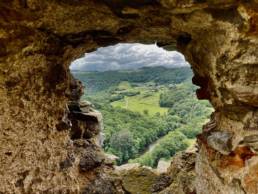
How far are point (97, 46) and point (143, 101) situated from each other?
62.1 metres

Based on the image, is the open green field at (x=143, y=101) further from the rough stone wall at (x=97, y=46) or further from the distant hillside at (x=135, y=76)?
the rough stone wall at (x=97, y=46)

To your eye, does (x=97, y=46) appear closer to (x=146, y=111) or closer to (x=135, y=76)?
Answer: (x=146, y=111)

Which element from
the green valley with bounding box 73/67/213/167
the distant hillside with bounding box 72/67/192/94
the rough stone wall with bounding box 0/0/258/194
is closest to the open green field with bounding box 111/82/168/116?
the green valley with bounding box 73/67/213/167

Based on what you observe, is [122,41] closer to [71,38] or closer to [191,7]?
[71,38]

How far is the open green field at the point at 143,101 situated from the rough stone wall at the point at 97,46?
50.9 m

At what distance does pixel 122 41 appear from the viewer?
5184 millimetres

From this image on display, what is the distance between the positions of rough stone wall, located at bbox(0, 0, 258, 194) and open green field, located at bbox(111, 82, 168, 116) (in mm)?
50876

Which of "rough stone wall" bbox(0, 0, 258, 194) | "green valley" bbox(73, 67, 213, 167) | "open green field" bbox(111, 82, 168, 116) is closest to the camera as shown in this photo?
"rough stone wall" bbox(0, 0, 258, 194)

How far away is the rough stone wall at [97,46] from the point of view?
3521 mm

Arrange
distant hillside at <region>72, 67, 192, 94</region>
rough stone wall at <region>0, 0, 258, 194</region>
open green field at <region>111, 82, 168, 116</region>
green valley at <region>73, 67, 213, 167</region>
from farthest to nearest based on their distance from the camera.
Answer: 1. distant hillside at <region>72, 67, 192, 94</region>
2. open green field at <region>111, 82, 168, 116</region>
3. green valley at <region>73, 67, 213, 167</region>
4. rough stone wall at <region>0, 0, 258, 194</region>

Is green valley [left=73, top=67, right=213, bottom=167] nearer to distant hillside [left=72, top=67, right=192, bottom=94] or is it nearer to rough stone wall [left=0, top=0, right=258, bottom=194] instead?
distant hillside [left=72, top=67, right=192, bottom=94]

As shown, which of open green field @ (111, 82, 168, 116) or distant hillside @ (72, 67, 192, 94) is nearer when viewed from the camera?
Answer: open green field @ (111, 82, 168, 116)

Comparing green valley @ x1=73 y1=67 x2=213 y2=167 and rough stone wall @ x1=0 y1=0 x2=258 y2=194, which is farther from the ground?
rough stone wall @ x1=0 y1=0 x2=258 y2=194

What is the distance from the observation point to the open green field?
58.0 m
